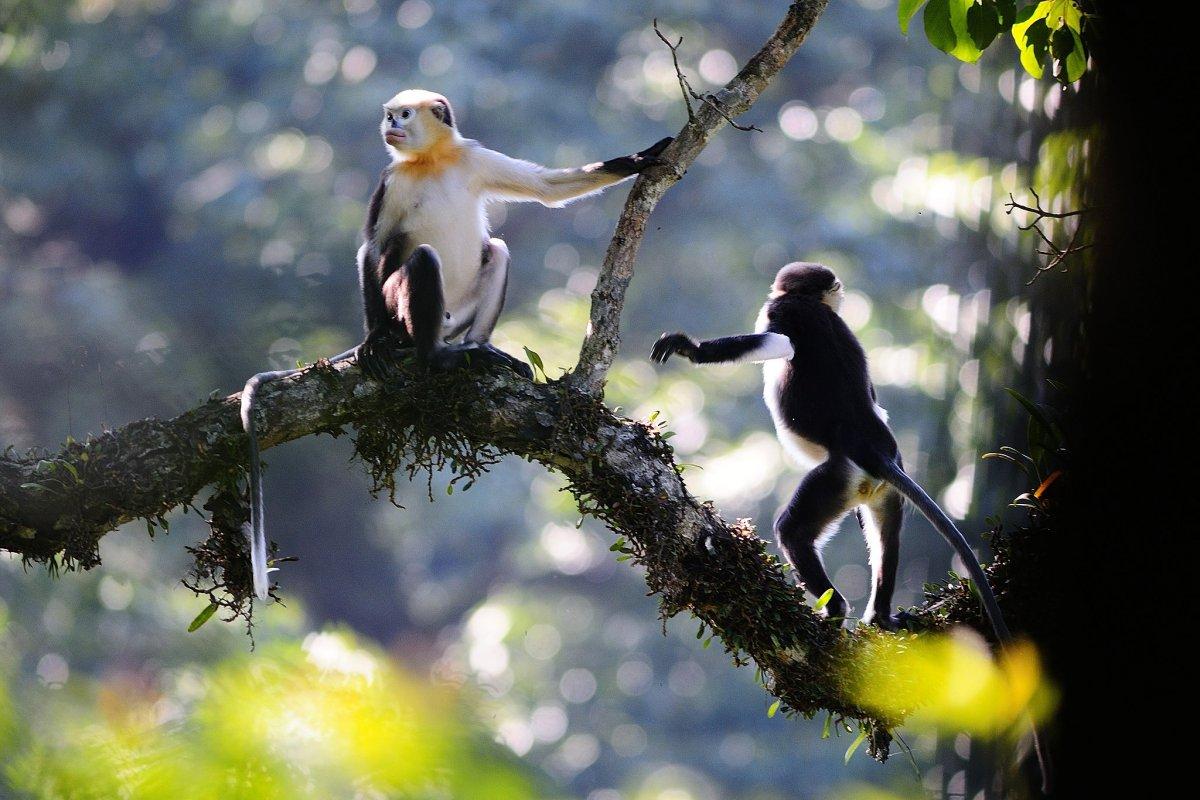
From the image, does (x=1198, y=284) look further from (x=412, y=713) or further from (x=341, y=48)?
(x=341, y=48)

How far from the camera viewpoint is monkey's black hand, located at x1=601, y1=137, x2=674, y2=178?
4.28 meters

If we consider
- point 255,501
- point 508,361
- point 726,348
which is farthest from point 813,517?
point 255,501

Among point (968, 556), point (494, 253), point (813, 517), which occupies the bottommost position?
point (968, 556)

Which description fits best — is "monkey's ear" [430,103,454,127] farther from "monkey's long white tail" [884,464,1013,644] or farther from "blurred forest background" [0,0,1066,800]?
"blurred forest background" [0,0,1066,800]

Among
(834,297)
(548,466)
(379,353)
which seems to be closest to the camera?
(548,466)

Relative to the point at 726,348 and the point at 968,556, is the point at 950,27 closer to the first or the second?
the point at 968,556

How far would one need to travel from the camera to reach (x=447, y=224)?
17.4 ft

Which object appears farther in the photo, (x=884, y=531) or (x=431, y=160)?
(x=431, y=160)

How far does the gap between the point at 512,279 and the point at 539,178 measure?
38.1 ft

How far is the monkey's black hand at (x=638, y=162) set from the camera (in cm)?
428

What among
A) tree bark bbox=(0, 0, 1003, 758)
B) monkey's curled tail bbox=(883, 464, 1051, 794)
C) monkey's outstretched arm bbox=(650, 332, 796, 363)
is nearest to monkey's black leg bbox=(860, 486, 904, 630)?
monkey's curled tail bbox=(883, 464, 1051, 794)

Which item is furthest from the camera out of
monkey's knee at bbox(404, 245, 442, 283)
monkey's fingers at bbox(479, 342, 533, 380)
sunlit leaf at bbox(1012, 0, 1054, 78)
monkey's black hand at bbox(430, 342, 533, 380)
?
monkey's knee at bbox(404, 245, 442, 283)

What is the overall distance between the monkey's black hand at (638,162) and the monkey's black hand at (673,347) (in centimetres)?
52

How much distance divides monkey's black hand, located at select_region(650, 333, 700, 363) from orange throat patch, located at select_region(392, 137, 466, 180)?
59.1 inches
